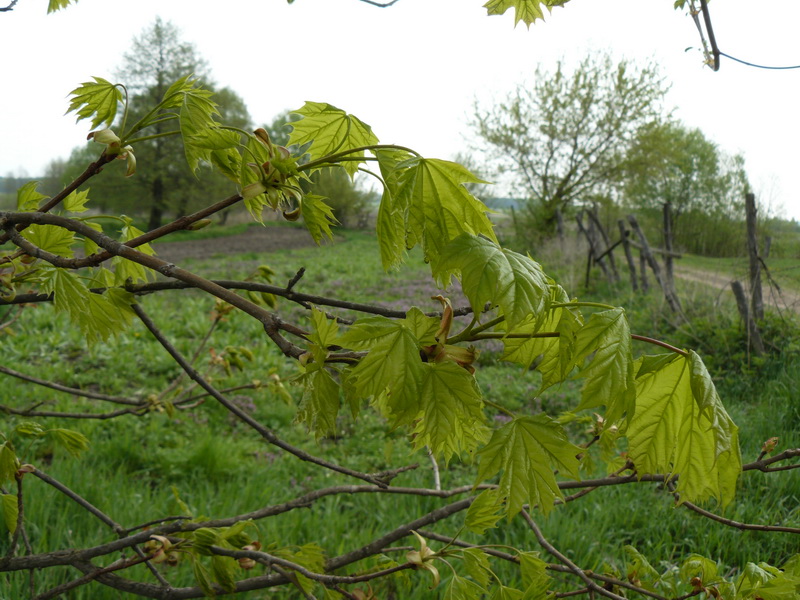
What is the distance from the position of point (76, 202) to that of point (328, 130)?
76cm

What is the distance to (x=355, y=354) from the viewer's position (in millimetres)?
618

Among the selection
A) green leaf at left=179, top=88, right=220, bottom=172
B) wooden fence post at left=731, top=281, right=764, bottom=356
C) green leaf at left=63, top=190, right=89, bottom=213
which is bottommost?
wooden fence post at left=731, top=281, right=764, bottom=356

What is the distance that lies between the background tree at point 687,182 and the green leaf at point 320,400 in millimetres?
15190

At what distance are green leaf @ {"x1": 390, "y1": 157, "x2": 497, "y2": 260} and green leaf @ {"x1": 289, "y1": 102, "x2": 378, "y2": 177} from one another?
27cm

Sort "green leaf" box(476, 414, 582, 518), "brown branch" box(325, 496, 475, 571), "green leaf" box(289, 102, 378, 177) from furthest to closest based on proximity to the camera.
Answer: "brown branch" box(325, 496, 475, 571), "green leaf" box(289, 102, 378, 177), "green leaf" box(476, 414, 582, 518)

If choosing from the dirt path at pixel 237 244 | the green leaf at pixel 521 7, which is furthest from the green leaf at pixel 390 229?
the dirt path at pixel 237 244

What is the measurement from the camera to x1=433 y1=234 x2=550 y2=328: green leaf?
1.80 feet

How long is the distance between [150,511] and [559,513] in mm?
1854

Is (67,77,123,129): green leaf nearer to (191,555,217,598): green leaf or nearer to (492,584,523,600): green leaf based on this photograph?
(191,555,217,598): green leaf

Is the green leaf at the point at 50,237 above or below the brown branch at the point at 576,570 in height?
above

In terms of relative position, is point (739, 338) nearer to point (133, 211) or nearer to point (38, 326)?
point (38, 326)

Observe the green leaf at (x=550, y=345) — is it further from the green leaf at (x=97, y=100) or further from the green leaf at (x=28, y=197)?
the green leaf at (x=28, y=197)

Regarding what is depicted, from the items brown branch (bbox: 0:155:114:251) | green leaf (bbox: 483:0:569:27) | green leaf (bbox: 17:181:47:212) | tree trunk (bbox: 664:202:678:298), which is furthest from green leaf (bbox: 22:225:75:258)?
tree trunk (bbox: 664:202:678:298)

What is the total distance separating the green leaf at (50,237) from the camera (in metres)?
1.09
